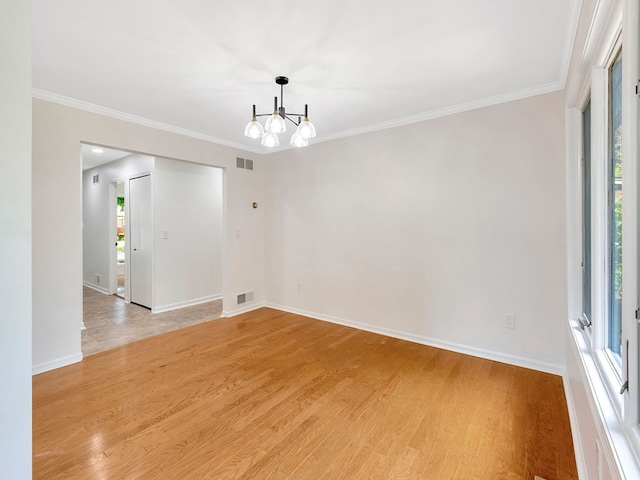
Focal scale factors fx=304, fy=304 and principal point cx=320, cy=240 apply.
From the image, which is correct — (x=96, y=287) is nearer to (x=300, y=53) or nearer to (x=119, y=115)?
(x=119, y=115)

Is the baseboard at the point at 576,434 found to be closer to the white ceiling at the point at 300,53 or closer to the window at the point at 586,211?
the window at the point at 586,211

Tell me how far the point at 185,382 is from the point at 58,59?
2.63 meters

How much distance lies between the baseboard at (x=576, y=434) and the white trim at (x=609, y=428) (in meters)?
0.46

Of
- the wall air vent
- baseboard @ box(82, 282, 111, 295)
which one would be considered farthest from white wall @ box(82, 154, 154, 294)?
the wall air vent

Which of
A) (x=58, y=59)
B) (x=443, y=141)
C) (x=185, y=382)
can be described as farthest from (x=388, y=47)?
(x=185, y=382)

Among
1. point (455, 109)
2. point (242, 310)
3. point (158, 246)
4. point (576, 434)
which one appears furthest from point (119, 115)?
point (576, 434)

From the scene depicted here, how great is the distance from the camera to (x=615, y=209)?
141 centimetres

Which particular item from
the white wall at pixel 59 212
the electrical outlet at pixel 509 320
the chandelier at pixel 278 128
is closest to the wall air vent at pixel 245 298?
the white wall at pixel 59 212

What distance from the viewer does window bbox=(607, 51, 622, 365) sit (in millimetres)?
1340

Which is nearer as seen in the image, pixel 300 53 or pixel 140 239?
pixel 300 53

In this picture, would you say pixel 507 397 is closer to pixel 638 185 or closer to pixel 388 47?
pixel 638 185

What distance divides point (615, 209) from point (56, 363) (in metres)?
4.27

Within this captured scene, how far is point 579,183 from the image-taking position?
2182 millimetres

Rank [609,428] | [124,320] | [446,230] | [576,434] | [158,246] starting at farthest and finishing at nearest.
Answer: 1. [158,246]
2. [124,320]
3. [446,230]
4. [576,434]
5. [609,428]
